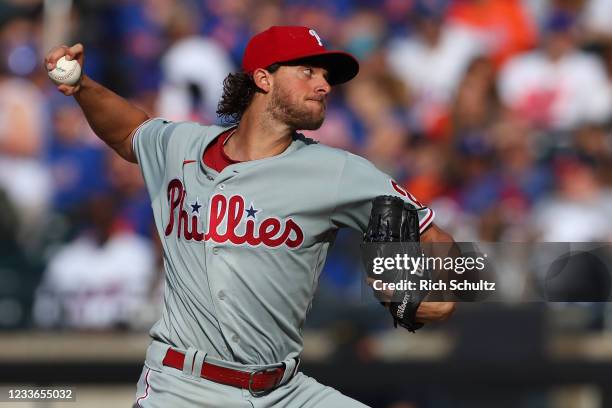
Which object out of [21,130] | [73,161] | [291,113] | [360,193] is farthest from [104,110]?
[21,130]

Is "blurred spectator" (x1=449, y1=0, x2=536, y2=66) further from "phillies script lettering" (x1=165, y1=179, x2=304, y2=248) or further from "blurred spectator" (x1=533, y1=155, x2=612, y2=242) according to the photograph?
"phillies script lettering" (x1=165, y1=179, x2=304, y2=248)

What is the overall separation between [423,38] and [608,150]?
1.84m

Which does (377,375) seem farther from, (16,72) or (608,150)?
(16,72)

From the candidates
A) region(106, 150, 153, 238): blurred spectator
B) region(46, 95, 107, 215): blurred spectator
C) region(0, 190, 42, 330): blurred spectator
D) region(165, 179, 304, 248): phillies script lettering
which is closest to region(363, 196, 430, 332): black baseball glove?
region(165, 179, 304, 248): phillies script lettering

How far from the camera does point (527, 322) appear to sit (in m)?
6.54

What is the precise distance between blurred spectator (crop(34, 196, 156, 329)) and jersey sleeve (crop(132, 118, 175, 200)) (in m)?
2.89

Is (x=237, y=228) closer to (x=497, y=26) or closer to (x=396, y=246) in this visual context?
(x=396, y=246)

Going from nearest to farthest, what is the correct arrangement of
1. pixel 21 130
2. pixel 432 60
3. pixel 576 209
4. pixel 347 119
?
pixel 576 209
pixel 21 130
pixel 347 119
pixel 432 60

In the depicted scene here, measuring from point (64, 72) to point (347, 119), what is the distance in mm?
4817

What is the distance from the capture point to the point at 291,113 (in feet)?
12.7

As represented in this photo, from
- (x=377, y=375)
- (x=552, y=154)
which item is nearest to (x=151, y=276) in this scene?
(x=377, y=375)

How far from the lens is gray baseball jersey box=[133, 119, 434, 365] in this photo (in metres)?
3.73

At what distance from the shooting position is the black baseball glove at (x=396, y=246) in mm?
3695

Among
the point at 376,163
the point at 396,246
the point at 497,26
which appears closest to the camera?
the point at 396,246
